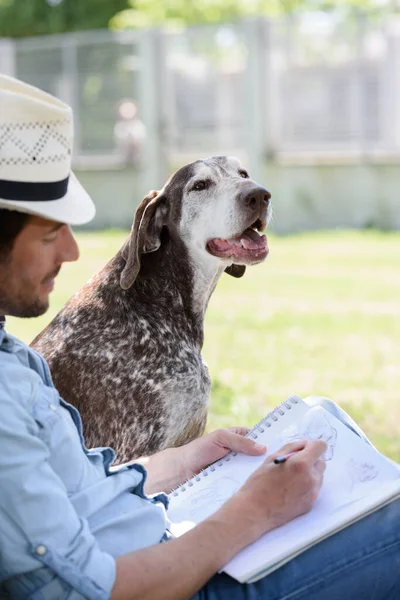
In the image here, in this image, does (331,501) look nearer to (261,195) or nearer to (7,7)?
(261,195)

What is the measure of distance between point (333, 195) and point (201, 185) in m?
13.7

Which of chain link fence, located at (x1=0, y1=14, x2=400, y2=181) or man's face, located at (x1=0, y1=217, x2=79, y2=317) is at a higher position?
man's face, located at (x1=0, y1=217, x2=79, y2=317)

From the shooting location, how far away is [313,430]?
2639 millimetres

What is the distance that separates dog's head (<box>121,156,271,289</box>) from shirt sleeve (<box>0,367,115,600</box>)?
6.78 feet

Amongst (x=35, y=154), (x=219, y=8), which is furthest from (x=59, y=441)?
(x=219, y=8)

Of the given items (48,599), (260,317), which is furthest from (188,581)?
(260,317)

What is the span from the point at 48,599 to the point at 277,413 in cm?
92

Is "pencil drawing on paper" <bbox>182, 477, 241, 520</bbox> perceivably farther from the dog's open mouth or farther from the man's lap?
the dog's open mouth

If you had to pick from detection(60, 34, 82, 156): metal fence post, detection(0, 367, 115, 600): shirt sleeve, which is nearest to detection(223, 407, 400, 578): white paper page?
detection(0, 367, 115, 600): shirt sleeve

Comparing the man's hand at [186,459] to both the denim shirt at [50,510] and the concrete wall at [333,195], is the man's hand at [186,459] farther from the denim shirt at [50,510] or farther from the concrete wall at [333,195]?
the concrete wall at [333,195]

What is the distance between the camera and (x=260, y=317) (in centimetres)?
1020

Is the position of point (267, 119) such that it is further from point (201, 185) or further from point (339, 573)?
point (339, 573)

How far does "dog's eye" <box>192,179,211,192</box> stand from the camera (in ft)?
14.3

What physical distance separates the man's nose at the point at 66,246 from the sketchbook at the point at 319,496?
645 mm
